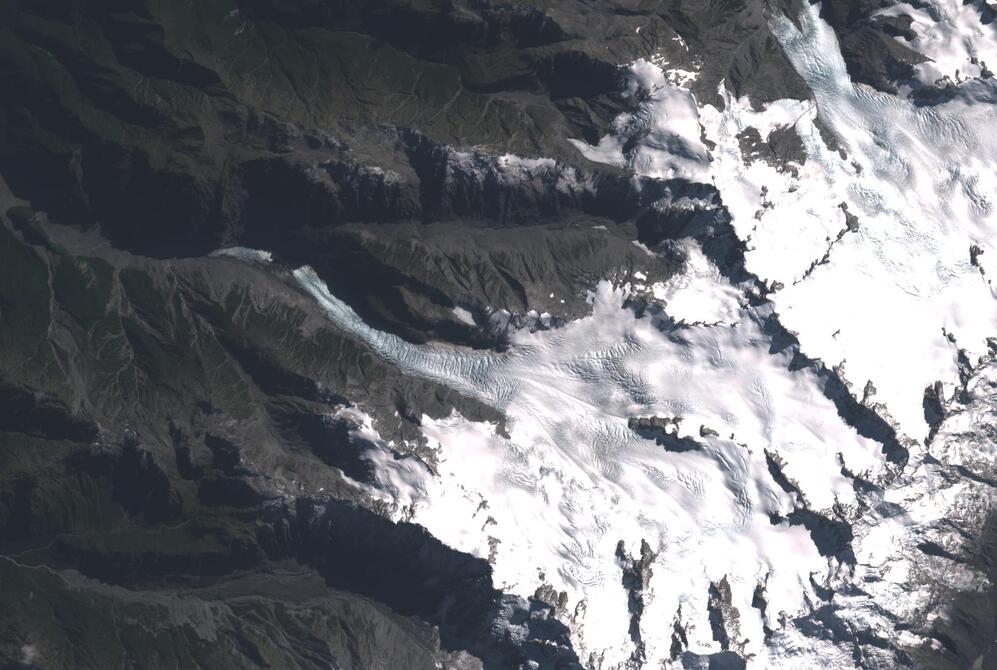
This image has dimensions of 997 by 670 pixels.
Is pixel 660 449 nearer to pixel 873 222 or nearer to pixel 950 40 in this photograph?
pixel 873 222

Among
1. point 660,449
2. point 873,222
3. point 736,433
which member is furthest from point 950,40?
point 660,449

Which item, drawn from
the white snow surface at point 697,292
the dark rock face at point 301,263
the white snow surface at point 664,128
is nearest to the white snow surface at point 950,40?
the dark rock face at point 301,263

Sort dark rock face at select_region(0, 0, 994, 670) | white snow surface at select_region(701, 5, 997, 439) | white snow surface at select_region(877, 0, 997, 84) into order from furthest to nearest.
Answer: white snow surface at select_region(877, 0, 997, 84) < white snow surface at select_region(701, 5, 997, 439) < dark rock face at select_region(0, 0, 994, 670)

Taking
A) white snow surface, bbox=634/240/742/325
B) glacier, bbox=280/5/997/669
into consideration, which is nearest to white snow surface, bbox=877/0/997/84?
glacier, bbox=280/5/997/669

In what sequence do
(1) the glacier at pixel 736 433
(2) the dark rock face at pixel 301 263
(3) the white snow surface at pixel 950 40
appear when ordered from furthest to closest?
1. (3) the white snow surface at pixel 950 40
2. (1) the glacier at pixel 736 433
3. (2) the dark rock face at pixel 301 263

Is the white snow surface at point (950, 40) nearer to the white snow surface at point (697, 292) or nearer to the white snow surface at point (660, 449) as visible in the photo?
the white snow surface at point (697, 292)

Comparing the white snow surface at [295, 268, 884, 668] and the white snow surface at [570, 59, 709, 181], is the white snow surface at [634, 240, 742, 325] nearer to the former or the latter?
the white snow surface at [295, 268, 884, 668]

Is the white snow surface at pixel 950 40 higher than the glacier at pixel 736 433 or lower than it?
higher
